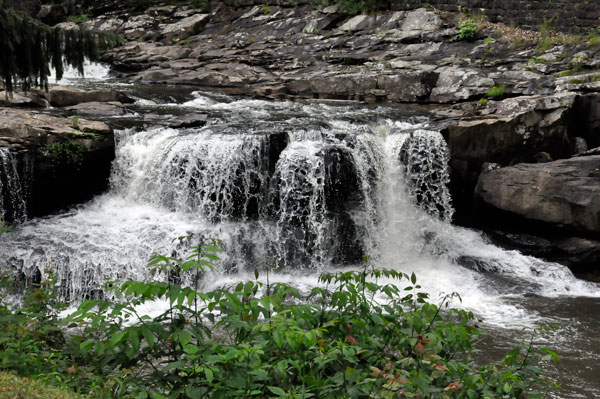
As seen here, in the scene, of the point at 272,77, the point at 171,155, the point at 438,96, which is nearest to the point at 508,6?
the point at 438,96

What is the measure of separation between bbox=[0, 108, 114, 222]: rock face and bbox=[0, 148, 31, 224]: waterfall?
30 mm

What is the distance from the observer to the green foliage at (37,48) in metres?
5.72

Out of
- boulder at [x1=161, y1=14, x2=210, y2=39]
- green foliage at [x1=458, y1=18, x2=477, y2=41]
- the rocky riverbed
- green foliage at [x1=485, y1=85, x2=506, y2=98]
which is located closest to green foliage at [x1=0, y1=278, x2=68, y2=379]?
the rocky riverbed

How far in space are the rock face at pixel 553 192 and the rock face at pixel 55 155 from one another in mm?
7593

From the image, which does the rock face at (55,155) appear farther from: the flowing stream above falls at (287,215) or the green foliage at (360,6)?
the green foliage at (360,6)

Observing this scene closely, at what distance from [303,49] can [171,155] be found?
9.41 m

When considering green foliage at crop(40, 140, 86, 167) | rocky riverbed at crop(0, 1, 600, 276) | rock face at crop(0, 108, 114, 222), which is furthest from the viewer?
rocky riverbed at crop(0, 1, 600, 276)

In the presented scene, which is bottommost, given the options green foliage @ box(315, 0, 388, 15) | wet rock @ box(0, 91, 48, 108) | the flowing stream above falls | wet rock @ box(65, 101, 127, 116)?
the flowing stream above falls

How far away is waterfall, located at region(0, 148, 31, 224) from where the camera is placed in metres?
9.71

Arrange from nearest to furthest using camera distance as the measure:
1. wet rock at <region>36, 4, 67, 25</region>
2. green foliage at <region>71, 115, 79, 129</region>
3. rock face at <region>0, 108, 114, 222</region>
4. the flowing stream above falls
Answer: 1. the flowing stream above falls
2. rock face at <region>0, 108, 114, 222</region>
3. green foliage at <region>71, 115, 79, 129</region>
4. wet rock at <region>36, 4, 67, 25</region>

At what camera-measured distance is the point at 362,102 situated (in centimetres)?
1534

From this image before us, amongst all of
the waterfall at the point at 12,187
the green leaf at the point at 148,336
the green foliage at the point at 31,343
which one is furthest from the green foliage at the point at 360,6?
the green leaf at the point at 148,336

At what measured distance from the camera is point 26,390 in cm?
350

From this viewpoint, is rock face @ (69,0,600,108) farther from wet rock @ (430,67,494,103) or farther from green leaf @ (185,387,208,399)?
green leaf @ (185,387,208,399)
